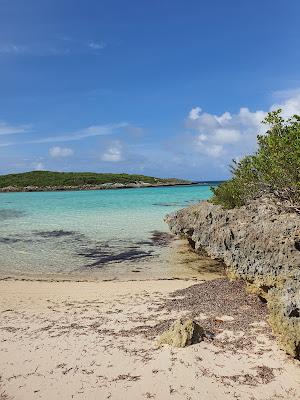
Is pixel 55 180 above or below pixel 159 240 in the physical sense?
above

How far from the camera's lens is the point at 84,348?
33.0 ft

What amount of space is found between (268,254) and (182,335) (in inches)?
149

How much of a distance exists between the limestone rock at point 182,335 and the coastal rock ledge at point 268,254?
176cm

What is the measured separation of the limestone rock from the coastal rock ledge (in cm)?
176

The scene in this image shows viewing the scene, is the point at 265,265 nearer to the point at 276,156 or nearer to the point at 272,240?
the point at 272,240

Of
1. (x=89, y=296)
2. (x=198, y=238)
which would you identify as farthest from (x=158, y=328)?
(x=198, y=238)

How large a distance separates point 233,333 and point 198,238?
33.5ft

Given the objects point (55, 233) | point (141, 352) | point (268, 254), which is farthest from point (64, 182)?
point (141, 352)

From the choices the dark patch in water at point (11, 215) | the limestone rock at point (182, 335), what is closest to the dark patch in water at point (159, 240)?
the limestone rock at point (182, 335)

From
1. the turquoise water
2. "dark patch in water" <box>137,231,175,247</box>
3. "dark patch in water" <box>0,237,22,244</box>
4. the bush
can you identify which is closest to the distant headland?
the turquoise water

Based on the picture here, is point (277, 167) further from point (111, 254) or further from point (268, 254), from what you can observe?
point (111, 254)

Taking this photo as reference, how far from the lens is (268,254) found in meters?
11.8

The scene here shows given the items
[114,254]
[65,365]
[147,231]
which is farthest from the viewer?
[147,231]

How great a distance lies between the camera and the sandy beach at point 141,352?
813 cm
